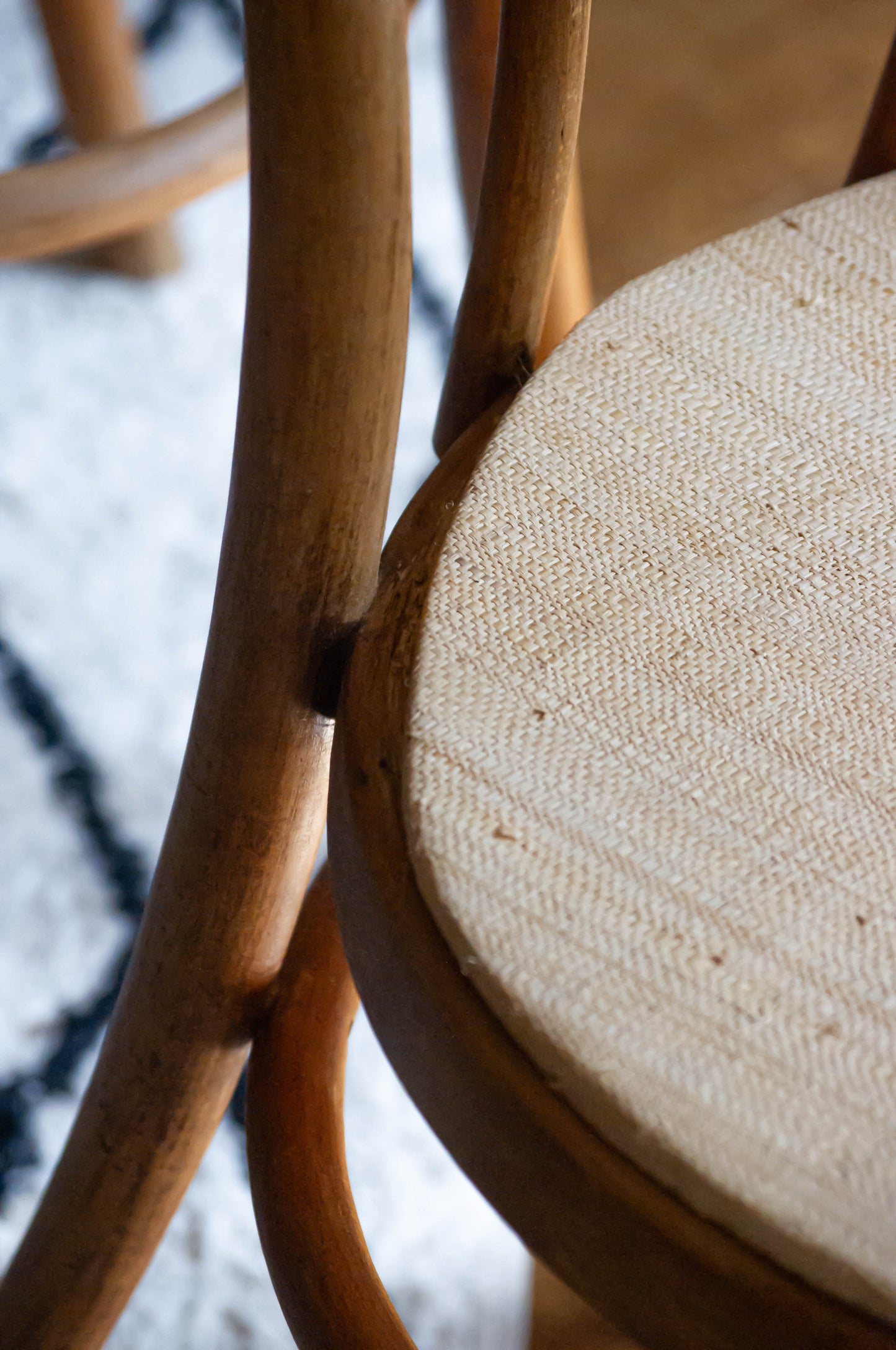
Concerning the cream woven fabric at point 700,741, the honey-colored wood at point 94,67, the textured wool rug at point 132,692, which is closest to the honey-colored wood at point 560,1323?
the textured wool rug at point 132,692

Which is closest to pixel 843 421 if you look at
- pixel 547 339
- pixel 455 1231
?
pixel 547 339

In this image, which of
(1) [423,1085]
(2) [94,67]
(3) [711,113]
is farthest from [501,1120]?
(3) [711,113]

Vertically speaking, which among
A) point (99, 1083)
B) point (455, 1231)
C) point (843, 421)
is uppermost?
point (843, 421)

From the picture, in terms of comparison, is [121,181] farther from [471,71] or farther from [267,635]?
[267,635]

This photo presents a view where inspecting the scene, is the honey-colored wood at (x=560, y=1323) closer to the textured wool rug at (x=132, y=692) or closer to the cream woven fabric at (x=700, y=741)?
the textured wool rug at (x=132, y=692)

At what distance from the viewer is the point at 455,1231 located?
1.60ft

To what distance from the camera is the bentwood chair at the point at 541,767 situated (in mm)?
163

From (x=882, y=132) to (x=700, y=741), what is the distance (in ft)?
0.62

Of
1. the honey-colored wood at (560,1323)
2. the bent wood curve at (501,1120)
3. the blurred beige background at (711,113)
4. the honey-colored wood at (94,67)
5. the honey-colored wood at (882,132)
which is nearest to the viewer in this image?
the bent wood curve at (501,1120)

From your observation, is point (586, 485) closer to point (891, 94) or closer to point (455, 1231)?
point (891, 94)

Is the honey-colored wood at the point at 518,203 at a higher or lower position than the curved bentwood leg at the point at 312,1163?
higher

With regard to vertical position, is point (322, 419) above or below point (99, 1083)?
above

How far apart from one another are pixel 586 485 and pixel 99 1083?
0.16 metres

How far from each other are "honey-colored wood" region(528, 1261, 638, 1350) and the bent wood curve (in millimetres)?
290
